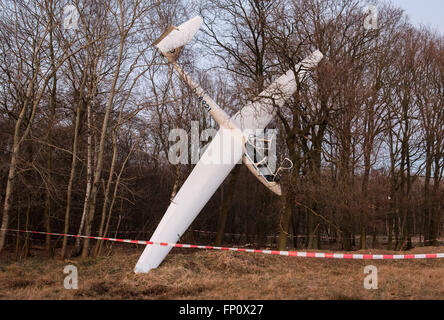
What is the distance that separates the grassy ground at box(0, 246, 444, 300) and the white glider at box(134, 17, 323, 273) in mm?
819

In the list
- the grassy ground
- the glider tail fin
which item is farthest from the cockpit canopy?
the glider tail fin

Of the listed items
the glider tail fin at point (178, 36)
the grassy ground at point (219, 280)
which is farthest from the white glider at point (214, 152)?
the grassy ground at point (219, 280)

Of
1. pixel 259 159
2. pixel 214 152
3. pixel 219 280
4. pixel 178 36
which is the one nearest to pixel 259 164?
pixel 259 159

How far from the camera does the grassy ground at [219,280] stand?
6594mm

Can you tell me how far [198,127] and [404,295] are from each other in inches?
561

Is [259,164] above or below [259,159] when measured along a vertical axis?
below

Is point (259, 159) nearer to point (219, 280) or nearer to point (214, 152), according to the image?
point (214, 152)

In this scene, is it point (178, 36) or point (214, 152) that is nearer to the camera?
point (178, 36)

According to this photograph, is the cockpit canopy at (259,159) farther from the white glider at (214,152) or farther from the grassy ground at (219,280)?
the grassy ground at (219,280)

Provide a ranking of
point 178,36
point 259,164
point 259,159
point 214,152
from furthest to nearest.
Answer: point 259,159, point 259,164, point 214,152, point 178,36

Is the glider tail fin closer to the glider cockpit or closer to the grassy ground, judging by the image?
the glider cockpit

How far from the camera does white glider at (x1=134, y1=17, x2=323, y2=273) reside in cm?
993

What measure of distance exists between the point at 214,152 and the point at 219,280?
472cm

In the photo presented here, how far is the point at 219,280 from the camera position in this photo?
26.1 feet
